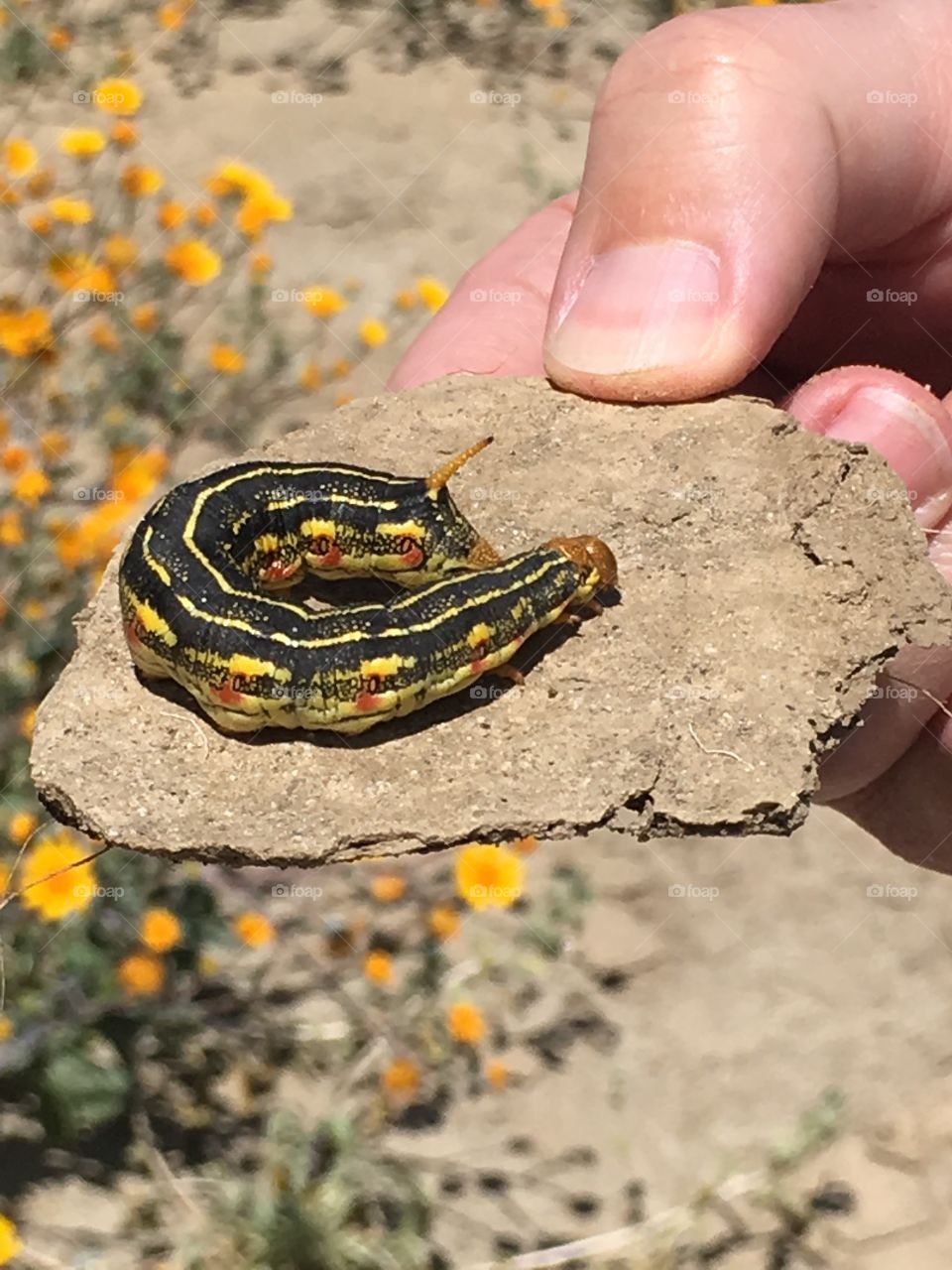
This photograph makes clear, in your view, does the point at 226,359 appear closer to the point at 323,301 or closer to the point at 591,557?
the point at 323,301

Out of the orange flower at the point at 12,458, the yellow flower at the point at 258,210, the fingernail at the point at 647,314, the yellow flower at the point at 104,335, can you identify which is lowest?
the orange flower at the point at 12,458

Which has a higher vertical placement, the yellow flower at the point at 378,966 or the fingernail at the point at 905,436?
the fingernail at the point at 905,436

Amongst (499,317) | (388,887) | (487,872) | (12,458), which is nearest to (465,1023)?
(388,887)

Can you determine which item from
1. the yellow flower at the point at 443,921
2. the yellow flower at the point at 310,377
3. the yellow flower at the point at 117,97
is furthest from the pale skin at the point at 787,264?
the yellow flower at the point at 117,97

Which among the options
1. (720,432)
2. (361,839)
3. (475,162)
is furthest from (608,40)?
(361,839)

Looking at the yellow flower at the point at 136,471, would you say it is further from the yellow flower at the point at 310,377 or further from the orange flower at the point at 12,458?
the yellow flower at the point at 310,377
